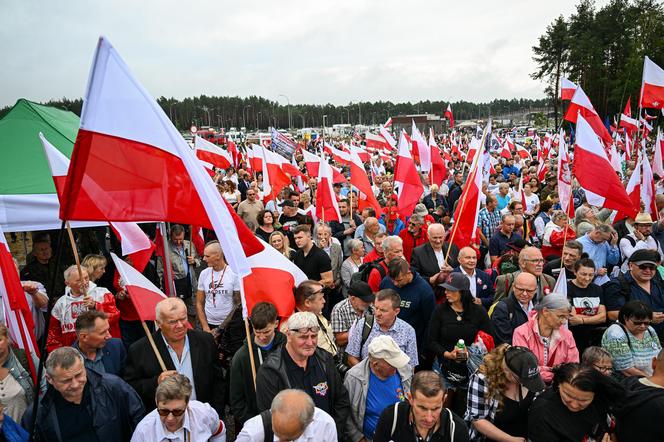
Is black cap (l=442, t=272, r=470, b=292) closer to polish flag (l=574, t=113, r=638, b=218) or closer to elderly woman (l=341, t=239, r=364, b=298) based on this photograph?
elderly woman (l=341, t=239, r=364, b=298)

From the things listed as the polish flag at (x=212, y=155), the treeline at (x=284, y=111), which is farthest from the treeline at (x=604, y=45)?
the treeline at (x=284, y=111)

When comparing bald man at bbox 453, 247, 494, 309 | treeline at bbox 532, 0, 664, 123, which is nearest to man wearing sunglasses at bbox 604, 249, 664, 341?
bald man at bbox 453, 247, 494, 309

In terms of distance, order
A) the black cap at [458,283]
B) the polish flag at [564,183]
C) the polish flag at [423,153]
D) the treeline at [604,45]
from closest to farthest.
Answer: the black cap at [458,283], the polish flag at [564,183], the polish flag at [423,153], the treeline at [604,45]

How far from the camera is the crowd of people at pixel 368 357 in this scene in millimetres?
3035

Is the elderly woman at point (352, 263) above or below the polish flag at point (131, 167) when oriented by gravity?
below

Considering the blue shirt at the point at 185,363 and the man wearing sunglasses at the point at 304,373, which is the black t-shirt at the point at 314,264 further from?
the man wearing sunglasses at the point at 304,373

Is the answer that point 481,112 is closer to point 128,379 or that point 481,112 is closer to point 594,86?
point 594,86

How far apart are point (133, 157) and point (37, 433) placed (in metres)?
1.93

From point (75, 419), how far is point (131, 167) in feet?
5.62

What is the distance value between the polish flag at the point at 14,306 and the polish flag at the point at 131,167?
1176 millimetres

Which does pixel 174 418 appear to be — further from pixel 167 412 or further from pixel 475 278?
pixel 475 278

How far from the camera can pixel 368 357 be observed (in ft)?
12.0

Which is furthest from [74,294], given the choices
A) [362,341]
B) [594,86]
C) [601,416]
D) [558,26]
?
[558,26]

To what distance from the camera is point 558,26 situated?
2116 inches
